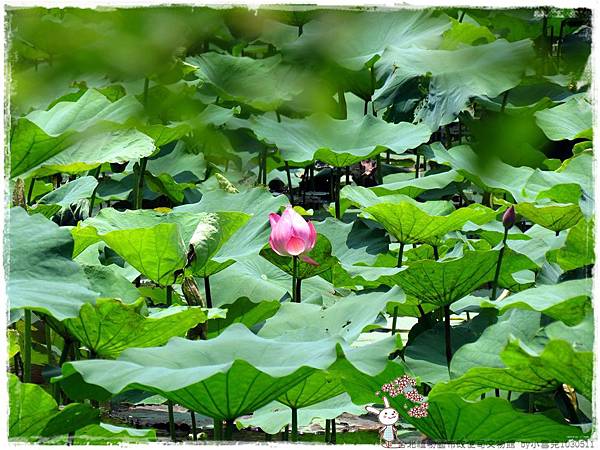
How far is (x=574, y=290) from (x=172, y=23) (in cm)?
182

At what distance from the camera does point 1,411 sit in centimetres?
123

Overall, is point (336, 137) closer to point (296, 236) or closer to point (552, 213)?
point (552, 213)

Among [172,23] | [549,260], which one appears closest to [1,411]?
[549,260]

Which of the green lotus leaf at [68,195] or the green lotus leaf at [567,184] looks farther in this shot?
the green lotus leaf at [68,195]

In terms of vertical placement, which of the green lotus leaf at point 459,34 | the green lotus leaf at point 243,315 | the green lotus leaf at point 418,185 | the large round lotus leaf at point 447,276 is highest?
the green lotus leaf at point 459,34

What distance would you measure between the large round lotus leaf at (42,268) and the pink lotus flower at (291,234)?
32cm

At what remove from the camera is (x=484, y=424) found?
1.22 meters

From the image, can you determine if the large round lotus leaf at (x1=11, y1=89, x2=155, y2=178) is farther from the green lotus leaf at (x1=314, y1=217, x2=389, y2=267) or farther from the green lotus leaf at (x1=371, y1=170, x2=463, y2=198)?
the green lotus leaf at (x1=371, y1=170, x2=463, y2=198)

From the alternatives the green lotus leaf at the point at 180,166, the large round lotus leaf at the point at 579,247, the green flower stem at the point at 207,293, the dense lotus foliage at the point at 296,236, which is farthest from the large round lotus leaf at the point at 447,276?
the green lotus leaf at the point at 180,166

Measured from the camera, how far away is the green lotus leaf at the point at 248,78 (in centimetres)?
295

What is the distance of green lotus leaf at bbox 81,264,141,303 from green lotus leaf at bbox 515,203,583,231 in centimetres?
68

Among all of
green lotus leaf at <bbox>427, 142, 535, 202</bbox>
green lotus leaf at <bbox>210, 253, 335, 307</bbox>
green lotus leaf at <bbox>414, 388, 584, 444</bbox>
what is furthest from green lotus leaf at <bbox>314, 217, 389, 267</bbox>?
green lotus leaf at <bbox>414, 388, 584, 444</bbox>

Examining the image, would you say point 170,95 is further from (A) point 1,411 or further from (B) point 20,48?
(A) point 1,411

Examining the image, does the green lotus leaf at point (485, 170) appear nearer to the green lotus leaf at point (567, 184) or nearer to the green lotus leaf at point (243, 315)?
the green lotus leaf at point (567, 184)
